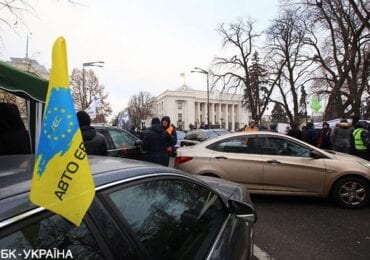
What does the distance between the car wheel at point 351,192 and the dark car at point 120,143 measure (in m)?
4.55

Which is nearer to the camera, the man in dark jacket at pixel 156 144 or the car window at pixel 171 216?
the car window at pixel 171 216

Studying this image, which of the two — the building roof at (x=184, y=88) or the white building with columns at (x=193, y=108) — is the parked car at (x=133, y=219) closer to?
the white building with columns at (x=193, y=108)

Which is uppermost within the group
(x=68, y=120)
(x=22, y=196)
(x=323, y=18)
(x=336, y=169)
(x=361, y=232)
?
(x=323, y=18)

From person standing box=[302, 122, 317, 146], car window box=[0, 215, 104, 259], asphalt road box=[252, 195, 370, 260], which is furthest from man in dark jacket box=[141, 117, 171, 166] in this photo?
person standing box=[302, 122, 317, 146]

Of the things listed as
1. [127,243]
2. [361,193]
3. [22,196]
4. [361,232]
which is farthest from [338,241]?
[22,196]

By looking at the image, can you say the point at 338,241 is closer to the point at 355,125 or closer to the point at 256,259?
the point at 256,259

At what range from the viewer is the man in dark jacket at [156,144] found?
27.8 feet

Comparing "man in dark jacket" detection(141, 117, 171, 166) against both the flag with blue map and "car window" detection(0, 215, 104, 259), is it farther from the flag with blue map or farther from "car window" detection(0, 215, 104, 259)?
the flag with blue map

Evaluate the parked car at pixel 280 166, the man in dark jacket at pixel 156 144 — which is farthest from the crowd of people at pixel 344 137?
the man in dark jacket at pixel 156 144

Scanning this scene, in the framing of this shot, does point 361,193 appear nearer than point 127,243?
No

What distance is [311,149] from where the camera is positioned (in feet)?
26.8

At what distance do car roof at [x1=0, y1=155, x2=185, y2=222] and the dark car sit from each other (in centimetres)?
641

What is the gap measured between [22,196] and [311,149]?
7.22m

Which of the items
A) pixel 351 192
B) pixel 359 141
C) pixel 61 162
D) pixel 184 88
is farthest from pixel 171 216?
pixel 184 88
